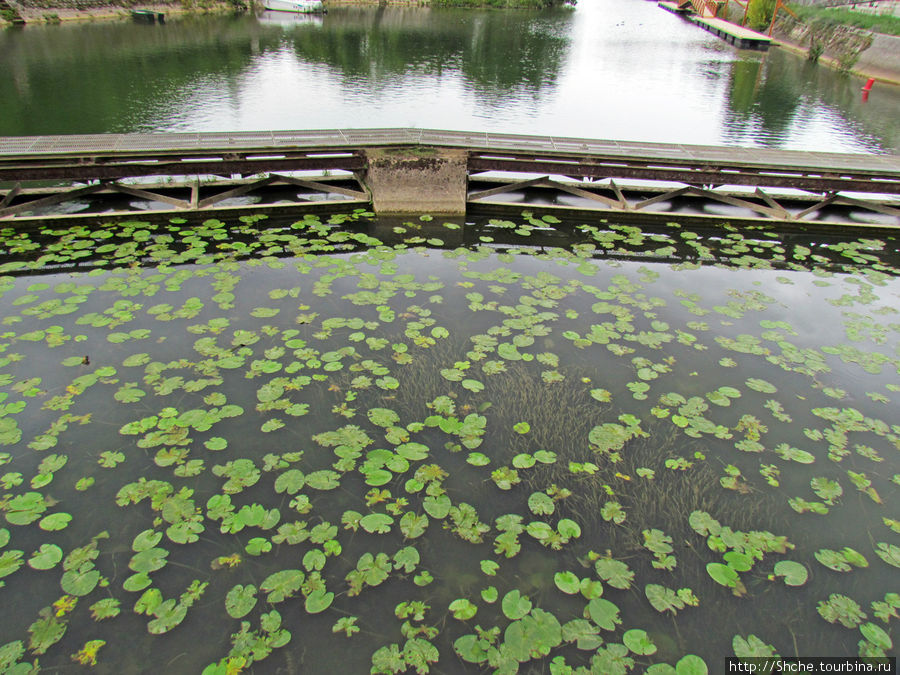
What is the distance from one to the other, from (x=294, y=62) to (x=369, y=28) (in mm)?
14862

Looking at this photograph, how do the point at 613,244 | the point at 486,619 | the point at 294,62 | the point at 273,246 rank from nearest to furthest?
the point at 486,619
the point at 273,246
the point at 613,244
the point at 294,62

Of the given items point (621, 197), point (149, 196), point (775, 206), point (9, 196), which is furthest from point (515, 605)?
point (9, 196)

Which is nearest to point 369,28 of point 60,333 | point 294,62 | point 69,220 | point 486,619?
point 294,62

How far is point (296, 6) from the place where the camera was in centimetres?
4475

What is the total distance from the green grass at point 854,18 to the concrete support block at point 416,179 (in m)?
30.7

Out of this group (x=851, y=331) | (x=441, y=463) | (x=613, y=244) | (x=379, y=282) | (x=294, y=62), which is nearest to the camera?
(x=441, y=463)

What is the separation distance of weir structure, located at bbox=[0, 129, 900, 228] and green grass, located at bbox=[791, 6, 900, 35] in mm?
25399

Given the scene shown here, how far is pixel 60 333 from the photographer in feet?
17.7

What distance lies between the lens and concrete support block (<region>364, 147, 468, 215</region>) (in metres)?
8.52

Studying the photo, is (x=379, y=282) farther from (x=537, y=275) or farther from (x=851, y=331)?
(x=851, y=331)

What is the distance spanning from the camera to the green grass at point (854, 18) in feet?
87.6

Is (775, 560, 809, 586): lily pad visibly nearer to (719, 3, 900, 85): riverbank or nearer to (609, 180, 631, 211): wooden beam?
(609, 180, 631, 211): wooden beam

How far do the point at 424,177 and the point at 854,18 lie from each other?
3652cm

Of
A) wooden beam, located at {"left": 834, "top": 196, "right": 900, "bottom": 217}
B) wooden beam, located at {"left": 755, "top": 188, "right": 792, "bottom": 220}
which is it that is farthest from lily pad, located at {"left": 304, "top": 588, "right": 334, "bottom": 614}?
wooden beam, located at {"left": 834, "top": 196, "right": 900, "bottom": 217}
